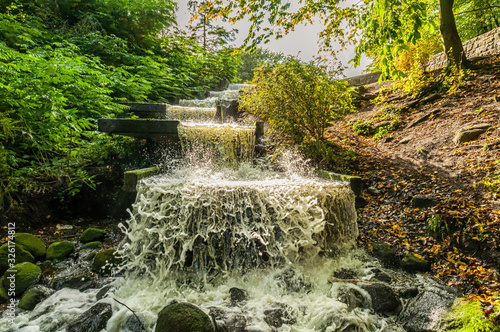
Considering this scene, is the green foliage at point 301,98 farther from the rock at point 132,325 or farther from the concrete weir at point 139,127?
the rock at point 132,325

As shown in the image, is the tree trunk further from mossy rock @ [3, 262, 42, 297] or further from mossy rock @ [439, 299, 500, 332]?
mossy rock @ [3, 262, 42, 297]

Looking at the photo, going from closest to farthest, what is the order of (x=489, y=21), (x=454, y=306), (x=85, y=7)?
(x=454, y=306)
(x=85, y=7)
(x=489, y=21)

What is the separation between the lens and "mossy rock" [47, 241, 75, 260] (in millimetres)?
3670

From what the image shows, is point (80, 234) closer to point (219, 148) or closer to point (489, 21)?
point (219, 148)

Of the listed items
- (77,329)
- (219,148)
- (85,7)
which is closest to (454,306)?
(77,329)

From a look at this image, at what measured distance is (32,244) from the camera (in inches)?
142

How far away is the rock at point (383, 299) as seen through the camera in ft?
8.86

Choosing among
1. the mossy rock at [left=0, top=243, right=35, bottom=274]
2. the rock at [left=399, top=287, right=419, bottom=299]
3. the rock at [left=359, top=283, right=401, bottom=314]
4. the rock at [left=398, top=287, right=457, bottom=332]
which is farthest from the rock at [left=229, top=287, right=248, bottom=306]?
the mossy rock at [left=0, top=243, right=35, bottom=274]

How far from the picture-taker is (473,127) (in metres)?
4.85

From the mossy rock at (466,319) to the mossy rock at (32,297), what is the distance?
4.50 meters

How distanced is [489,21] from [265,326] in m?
15.2

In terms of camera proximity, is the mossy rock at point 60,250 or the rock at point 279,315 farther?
the mossy rock at point 60,250

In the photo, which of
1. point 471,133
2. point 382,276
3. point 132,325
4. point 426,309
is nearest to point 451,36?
point 471,133

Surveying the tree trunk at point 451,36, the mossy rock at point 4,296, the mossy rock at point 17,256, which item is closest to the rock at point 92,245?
the mossy rock at point 17,256
